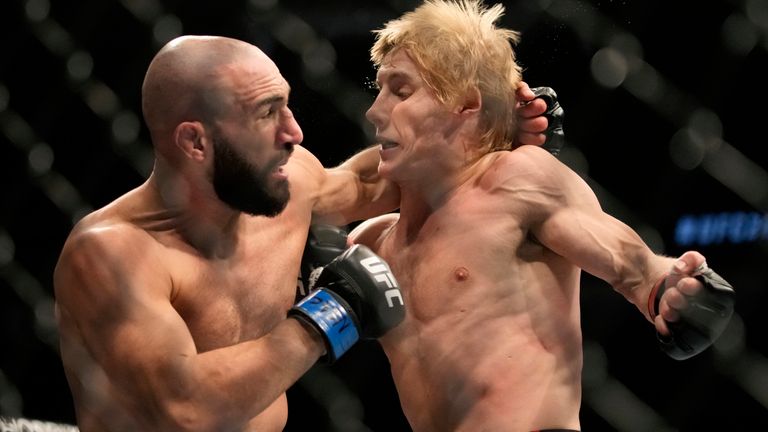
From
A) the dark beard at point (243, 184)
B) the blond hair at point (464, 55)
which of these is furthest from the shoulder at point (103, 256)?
the blond hair at point (464, 55)

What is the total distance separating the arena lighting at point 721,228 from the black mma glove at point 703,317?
1.03m

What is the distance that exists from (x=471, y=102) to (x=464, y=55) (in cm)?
7

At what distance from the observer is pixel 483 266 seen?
5.36 ft

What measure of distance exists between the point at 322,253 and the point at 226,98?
334 mm

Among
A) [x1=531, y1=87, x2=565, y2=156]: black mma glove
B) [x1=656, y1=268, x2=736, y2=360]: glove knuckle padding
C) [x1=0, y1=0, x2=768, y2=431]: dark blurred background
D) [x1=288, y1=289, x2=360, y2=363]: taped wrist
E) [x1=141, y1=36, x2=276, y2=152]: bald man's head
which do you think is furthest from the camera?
[x1=0, y1=0, x2=768, y2=431]: dark blurred background

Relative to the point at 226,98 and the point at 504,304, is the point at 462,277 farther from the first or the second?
the point at 226,98

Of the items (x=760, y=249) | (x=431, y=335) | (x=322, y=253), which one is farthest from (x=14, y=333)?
(x=760, y=249)

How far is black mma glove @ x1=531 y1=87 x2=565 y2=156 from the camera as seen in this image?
175cm

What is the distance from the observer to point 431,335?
1.65m

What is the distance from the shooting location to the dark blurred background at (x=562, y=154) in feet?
7.43

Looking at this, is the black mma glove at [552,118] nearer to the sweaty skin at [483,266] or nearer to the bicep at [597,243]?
the sweaty skin at [483,266]

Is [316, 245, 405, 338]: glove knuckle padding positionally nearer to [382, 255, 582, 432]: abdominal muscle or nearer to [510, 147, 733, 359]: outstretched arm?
[382, 255, 582, 432]: abdominal muscle

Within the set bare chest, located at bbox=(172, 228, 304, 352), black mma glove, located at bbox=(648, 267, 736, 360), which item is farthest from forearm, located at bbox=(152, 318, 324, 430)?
black mma glove, located at bbox=(648, 267, 736, 360)

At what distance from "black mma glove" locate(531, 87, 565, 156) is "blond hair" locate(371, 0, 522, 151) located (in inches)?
1.9
